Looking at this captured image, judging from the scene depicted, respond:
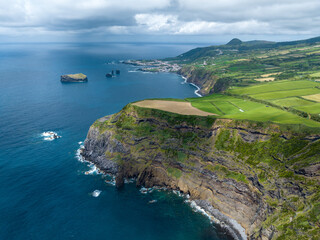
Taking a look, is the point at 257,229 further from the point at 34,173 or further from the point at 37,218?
the point at 34,173

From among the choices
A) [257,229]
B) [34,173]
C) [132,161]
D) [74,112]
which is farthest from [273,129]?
[74,112]

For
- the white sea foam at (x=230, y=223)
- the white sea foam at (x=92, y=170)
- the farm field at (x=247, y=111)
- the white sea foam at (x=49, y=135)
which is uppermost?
the farm field at (x=247, y=111)

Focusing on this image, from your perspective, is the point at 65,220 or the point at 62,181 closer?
the point at 65,220

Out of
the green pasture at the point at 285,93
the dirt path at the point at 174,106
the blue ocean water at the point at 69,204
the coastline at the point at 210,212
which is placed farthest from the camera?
the green pasture at the point at 285,93

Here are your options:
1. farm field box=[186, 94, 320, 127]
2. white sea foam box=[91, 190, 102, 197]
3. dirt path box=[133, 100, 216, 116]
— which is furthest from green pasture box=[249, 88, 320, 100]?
white sea foam box=[91, 190, 102, 197]

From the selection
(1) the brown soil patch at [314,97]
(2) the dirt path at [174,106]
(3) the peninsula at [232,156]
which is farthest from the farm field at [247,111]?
(1) the brown soil patch at [314,97]

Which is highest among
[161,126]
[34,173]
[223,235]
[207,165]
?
[161,126]

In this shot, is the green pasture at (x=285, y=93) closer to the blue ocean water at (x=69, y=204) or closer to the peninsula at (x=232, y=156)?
the peninsula at (x=232, y=156)

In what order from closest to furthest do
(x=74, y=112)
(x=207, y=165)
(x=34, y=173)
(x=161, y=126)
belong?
(x=207, y=165), (x=34, y=173), (x=161, y=126), (x=74, y=112)
